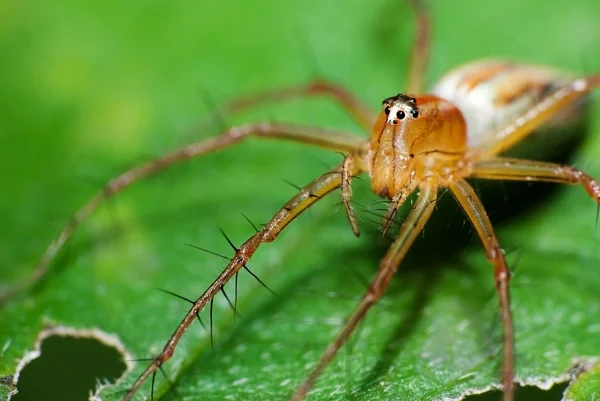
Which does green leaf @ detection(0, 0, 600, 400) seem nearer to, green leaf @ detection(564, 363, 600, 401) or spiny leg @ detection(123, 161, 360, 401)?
green leaf @ detection(564, 363, 600, 401)

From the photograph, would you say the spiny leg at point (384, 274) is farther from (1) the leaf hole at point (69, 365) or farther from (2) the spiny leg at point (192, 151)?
(1) the leaf hole at point (69, 365)

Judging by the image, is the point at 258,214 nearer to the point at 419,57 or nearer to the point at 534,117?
the point at 419,57

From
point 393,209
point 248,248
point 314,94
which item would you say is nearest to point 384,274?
point 393,209

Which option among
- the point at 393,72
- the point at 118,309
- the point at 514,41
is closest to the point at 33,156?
the point at 118,309

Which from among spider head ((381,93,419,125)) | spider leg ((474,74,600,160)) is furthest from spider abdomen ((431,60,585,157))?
spider head ((381,93,419,125))

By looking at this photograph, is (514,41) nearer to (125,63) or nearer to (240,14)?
(240,14)
